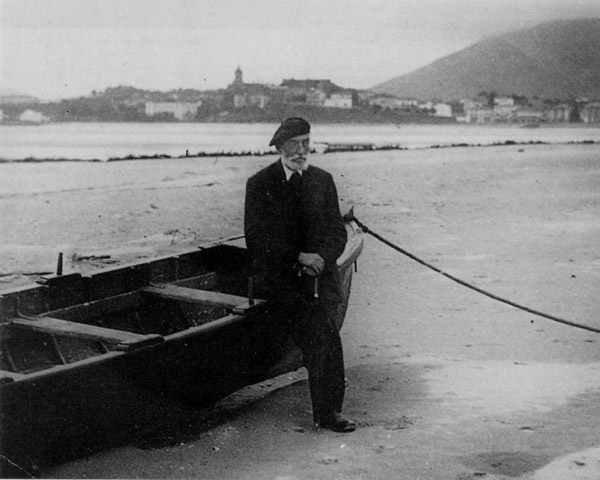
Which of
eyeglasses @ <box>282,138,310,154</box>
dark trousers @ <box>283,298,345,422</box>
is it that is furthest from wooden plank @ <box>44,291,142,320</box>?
eyeglasses @ <box>282,138,310,154</box>

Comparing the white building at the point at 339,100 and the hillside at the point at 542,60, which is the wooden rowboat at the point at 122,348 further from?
the white building at the point at 339,100

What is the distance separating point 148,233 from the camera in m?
11.6

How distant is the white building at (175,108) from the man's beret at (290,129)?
18.0 metres

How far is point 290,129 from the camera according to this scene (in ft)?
14.9

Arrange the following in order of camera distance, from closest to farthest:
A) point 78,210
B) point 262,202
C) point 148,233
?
point 262,202 → point 148,233 → point 78,210

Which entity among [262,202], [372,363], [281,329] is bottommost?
[372,363]

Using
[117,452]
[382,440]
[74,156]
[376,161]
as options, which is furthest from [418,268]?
[74,156]

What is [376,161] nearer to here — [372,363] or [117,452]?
[372,363]

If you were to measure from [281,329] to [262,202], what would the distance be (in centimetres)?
77

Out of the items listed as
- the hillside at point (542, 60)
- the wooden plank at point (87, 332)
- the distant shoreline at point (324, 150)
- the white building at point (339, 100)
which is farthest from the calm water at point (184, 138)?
the wooden plank at point (87, 332)

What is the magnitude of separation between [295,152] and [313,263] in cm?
63

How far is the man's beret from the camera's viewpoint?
455cm

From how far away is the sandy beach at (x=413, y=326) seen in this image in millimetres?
4188

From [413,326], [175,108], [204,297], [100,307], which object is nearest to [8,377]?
[100,307]
